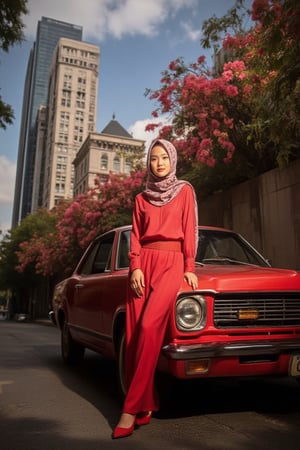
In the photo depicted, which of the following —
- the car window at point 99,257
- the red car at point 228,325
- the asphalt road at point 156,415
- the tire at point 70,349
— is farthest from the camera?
the tire at point 70,349

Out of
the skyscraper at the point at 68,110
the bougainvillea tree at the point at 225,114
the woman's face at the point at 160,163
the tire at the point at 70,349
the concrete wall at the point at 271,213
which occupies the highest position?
the skyscraper at the point at 68,110

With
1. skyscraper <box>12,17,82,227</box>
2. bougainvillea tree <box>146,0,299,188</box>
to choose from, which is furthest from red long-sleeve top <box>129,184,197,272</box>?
skyscraper <box>12,17,82,227</box>

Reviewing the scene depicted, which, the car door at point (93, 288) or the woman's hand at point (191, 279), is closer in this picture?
the woman's hand at point (191, 279)

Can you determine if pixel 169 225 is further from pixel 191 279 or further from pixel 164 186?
pixel 191 279

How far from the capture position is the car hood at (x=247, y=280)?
11.7 feet

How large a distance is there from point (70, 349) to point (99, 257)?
5.63ft

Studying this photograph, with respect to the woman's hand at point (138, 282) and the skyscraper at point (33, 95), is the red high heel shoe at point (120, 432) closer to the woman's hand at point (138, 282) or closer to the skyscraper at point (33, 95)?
the woman's hand at point (138, 282)

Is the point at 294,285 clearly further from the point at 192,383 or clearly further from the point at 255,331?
the point at 192,383

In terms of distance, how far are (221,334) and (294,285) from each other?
2.59 ft

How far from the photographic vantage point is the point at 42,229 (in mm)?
42188

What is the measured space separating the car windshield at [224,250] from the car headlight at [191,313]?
43.1 inches

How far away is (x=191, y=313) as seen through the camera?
3.52 metres

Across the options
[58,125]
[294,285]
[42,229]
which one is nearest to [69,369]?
[294,285]

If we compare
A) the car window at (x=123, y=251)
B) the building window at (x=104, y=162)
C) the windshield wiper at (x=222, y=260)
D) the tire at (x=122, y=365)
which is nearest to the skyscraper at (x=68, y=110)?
the building window at (x=104, y=162)
